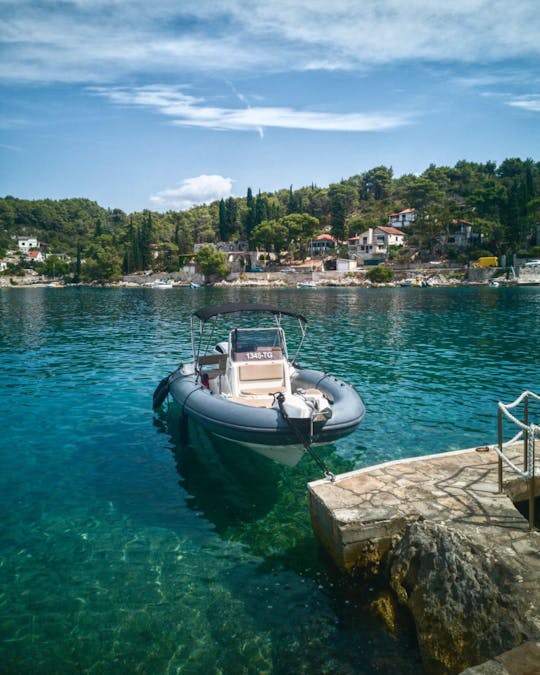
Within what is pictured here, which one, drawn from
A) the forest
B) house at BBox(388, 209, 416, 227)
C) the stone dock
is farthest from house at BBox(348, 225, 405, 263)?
the stone dock

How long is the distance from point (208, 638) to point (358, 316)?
39272mm

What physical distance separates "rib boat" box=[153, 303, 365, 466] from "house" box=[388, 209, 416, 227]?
12161 centimetres

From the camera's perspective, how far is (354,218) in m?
139

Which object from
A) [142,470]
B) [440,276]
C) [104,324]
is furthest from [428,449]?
[440,276]

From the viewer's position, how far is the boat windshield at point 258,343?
1244 centimetres

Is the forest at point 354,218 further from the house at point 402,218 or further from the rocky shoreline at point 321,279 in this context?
the rocky shoreline at point 321,279

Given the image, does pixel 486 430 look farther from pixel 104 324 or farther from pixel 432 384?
pixel 104 324

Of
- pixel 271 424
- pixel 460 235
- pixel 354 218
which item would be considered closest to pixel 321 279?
pixel 460 235

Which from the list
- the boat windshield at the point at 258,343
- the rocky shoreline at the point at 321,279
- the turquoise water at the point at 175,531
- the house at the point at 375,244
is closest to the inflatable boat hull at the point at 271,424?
the turquoise water at the point at 175,531

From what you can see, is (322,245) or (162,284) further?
(322,245)

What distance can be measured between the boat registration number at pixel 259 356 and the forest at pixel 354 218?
9367 centimetres

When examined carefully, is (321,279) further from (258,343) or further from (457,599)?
(457,599)

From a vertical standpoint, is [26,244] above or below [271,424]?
above

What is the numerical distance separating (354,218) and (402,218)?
15.3 m
